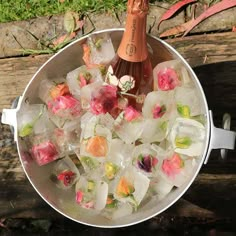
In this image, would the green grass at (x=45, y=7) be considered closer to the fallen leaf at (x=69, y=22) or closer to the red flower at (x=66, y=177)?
the fallen leaf at (x=69, y=22)

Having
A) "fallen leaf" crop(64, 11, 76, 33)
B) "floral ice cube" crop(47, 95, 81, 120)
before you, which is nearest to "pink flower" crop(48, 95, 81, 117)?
"floral ice cube" crop(47, 95, 81, 120)

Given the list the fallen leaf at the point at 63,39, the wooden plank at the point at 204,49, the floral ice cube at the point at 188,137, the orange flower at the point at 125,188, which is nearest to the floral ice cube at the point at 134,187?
the orange flower at the point at 125,188

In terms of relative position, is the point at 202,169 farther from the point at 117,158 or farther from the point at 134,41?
the point at 134,41

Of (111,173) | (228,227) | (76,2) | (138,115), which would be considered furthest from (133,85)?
(228,227)

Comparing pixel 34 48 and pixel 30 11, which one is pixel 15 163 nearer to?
pixel 34 48

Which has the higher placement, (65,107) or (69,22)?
(69,22)

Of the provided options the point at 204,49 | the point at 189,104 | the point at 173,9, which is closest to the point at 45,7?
Answer: the point at 173,9

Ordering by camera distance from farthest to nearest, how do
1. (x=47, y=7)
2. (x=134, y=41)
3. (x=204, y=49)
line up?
(x=47, y=7) → (x=204, y=49) → (x=134, y=41)
